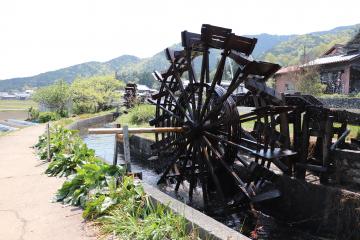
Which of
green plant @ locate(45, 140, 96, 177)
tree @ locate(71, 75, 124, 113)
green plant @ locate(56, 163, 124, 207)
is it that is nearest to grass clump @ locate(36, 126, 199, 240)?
green plant @ locate(56, 163, 124, 207)

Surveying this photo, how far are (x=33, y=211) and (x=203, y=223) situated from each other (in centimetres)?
295

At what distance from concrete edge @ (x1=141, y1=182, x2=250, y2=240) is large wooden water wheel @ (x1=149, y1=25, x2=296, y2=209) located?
9.79 ft

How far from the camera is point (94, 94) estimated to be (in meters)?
40.8

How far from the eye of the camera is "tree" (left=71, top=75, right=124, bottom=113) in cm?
4003

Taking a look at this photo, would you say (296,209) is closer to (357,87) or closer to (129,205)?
(129,205)

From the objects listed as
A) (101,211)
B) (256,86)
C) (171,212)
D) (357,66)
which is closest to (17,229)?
(101,211)

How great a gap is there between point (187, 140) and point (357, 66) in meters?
23.4

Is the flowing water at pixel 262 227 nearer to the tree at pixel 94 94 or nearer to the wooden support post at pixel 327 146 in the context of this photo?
the wooden support post at pixel 327 146

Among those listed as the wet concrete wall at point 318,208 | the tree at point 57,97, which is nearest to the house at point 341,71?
the wet concrete wall at point 318,208

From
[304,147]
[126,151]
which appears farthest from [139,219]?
[304,147]

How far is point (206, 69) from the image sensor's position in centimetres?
864

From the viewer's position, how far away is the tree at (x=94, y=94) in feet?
131

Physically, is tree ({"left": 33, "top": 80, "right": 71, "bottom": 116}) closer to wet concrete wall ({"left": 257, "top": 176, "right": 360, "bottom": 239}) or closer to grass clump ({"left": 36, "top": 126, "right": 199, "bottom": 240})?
wet concrete wall ({"left": 257, "top": 176, "right": 360, "bottom": 239})

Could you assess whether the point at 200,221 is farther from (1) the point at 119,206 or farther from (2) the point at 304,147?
(2) the point at 304,147
